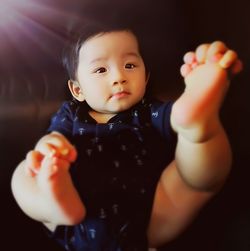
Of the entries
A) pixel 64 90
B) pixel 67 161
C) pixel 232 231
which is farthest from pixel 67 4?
pixel 232 231

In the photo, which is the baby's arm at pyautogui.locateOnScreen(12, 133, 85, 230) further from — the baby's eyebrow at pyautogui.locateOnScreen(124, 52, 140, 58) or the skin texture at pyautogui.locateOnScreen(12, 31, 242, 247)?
the baby's eyebrow at pyautogui.locateOnScreen(124, 52, 140, 58)

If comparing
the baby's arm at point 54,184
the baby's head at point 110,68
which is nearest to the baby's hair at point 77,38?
the baby's head at point 110,68

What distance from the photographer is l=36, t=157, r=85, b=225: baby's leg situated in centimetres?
46

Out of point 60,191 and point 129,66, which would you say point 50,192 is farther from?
point 129,66

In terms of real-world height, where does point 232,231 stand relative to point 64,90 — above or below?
below

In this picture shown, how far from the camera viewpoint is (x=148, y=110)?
22.8 inches

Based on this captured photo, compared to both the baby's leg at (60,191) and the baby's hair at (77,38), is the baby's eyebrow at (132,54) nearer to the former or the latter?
the baby's hair at (77,38)

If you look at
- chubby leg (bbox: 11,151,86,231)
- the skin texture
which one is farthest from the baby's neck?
chubby leg (bbox: 11,151,86,231)

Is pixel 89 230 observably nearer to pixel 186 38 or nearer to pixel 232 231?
pixel 232 231

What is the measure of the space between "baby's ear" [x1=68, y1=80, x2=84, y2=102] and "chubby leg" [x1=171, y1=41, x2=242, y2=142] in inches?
6.7

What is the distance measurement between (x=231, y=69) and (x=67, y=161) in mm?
192

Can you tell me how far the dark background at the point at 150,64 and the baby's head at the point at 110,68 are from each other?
3 centimetres

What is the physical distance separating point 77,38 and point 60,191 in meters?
0.21

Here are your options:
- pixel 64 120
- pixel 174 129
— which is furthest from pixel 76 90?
pixel 174 129
